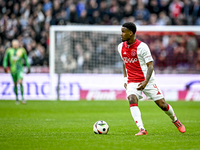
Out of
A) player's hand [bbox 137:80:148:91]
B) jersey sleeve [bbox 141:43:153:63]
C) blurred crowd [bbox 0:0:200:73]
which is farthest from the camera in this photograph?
blurred crowd [bbox 0:0:200:73]

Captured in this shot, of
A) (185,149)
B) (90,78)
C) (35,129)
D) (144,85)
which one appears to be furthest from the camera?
(90,78)

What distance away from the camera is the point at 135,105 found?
7.20 m

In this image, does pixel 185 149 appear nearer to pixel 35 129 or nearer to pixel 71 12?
pixel 35 129

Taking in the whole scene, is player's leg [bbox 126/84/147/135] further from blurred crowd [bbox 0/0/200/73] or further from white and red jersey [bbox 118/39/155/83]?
blurred crowd [bbox 0/0/200/73]

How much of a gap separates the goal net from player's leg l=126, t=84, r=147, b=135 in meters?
11.9

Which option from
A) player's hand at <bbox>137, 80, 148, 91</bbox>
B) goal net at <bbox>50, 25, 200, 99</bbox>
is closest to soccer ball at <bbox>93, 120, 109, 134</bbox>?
player's hand at <bbox>137, 80, 148, 91</bbox>

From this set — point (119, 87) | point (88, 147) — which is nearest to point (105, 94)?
point (119, 87)

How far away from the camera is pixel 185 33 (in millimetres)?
20266

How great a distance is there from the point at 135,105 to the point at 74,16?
611 inches

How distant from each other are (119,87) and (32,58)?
5221 mm

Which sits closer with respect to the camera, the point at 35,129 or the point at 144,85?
the point at 144,85

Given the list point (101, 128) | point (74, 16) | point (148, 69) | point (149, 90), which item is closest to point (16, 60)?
point (74, 16)

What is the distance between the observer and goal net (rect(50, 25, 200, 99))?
1941 cm

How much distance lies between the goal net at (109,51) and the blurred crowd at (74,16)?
0.60 m
